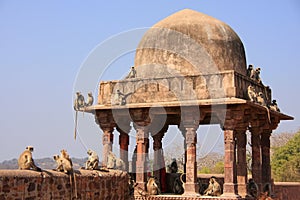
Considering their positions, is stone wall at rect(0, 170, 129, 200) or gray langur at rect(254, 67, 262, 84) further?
gray langur at rect(254, 67, 262, 84)

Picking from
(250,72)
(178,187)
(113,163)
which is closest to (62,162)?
(113,163)

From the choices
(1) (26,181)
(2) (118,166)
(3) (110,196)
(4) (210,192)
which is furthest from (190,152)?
(1) (26,181)

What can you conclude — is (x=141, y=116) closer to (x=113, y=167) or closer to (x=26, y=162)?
(x=113, y=167)

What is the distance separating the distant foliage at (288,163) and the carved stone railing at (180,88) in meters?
12.1

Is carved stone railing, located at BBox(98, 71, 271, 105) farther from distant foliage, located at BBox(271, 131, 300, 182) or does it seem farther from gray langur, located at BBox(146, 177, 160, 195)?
distant foliage, located at BBox(271, 131, 300, 182)

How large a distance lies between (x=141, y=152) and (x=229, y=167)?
273 cm

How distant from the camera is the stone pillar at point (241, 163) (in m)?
14.2

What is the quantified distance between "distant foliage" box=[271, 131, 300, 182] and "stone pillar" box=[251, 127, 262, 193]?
11.1m

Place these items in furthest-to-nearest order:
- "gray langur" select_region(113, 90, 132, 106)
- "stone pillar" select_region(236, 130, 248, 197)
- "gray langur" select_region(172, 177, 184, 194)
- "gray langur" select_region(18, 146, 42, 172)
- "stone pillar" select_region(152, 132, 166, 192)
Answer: "stone pillar" select_region(152, 132, 166, 192) → "gray langur" select_region(172, 177, 184, 194) → "gray langur" select_region(113, 90, 132, 106) → "stone pillar" select_region(236, 130, 248, 197) → "gray langur" select_region(18, 146, 42, 172)

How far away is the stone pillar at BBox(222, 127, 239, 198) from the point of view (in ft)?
43.3

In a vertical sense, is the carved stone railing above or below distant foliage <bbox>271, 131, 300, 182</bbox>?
above

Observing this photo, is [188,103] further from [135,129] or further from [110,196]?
[110,196]

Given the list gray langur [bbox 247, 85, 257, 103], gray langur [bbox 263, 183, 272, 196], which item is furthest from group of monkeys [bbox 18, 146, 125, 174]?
gray langur [bbox 263, 183, 272, 196]

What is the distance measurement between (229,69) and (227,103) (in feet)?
6.41
